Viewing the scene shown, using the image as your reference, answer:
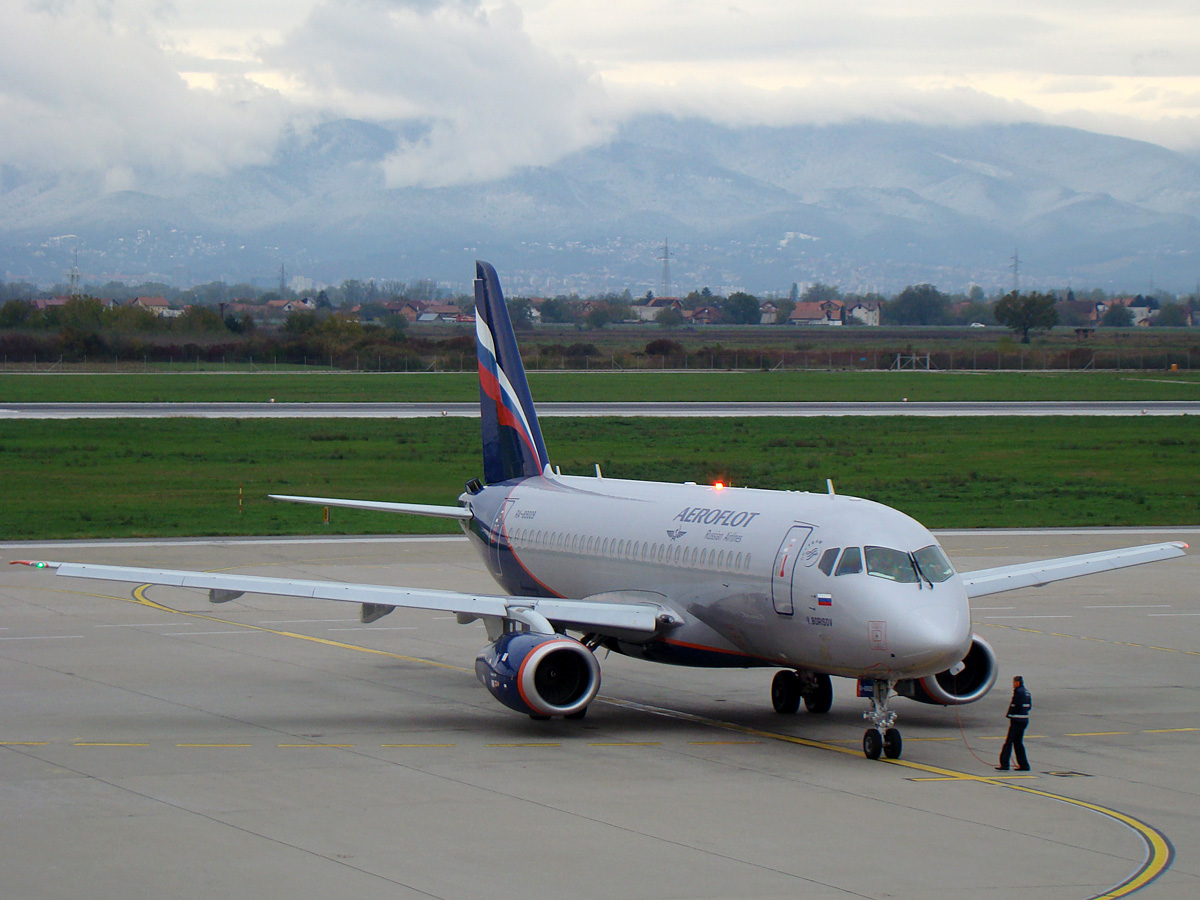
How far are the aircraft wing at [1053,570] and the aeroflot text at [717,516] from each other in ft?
16.0

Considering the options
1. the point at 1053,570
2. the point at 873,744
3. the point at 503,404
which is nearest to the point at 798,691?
the point at 873,744

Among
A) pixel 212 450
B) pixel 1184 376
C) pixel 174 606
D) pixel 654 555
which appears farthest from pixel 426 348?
pixel 654 555

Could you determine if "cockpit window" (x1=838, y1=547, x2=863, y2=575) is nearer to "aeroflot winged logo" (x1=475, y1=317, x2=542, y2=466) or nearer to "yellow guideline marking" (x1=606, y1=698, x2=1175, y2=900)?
"yellow guideline marking" (x1=606, y1=698, x2=1175, y2=900)

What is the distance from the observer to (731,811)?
20.7 metres

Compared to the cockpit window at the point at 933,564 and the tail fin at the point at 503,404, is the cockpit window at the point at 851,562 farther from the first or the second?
the tail fin at the point at 503,404

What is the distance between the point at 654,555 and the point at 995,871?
1144cm

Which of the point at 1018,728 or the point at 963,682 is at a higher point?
the point at 1018,728

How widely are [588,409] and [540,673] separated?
81362mm

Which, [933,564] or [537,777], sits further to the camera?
[933,564]

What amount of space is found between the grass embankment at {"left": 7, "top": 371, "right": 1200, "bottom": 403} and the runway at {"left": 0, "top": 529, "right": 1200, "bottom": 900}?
85.3m

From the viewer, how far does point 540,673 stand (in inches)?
1027

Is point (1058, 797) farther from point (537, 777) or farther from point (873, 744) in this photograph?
point (537, 777)

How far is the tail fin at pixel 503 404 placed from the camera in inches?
1400

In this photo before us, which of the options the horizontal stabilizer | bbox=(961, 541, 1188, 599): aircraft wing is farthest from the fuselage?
bbox=(961, 541, 1188, 599): aircraft wing
